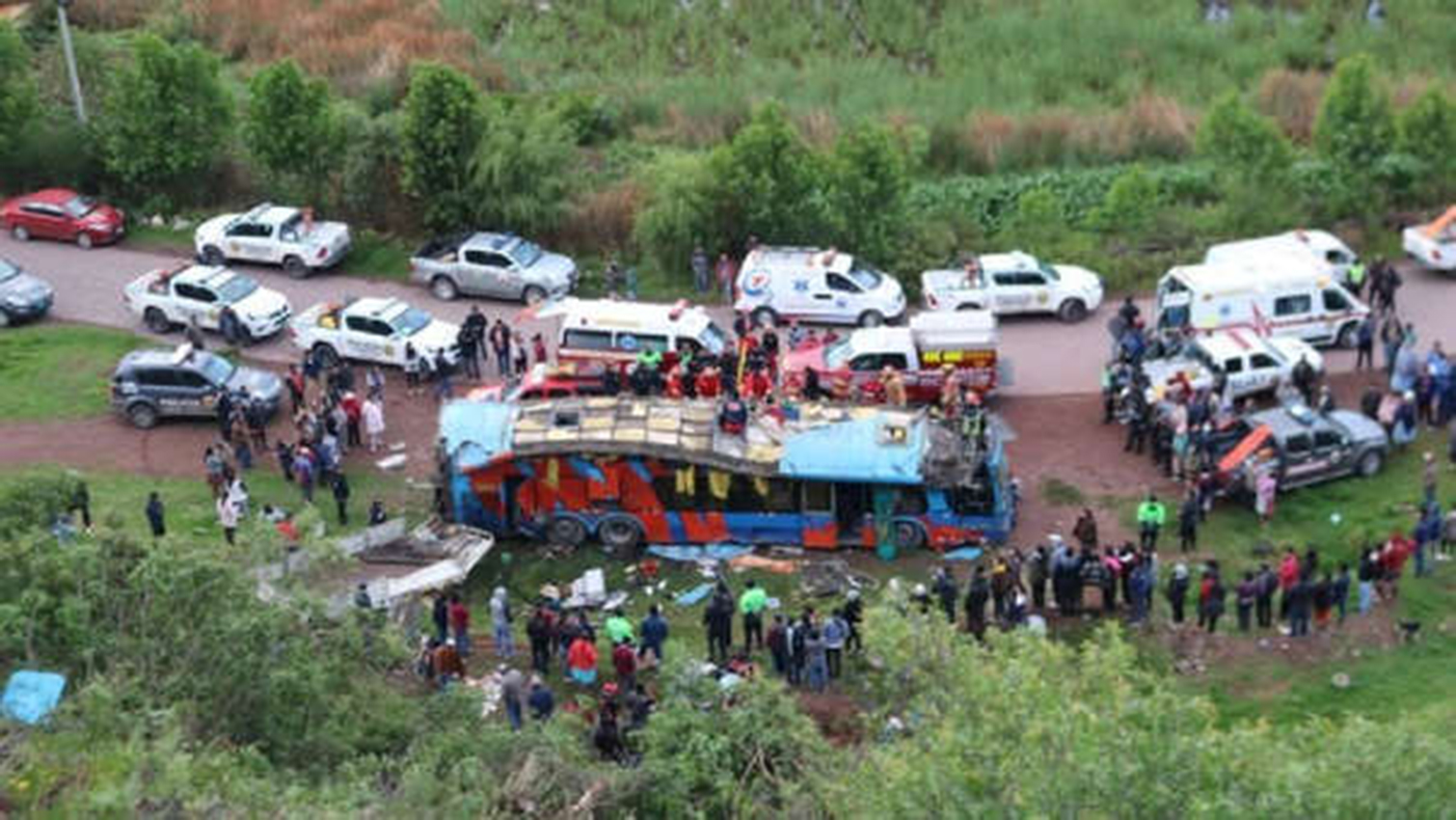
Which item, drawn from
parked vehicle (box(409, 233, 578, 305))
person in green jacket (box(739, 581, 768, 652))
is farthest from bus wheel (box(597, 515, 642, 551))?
parked vehicle (box(409, 233, 578, 305))

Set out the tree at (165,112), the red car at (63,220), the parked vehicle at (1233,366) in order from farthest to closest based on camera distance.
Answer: the red car at (63,220), the tree at (165,112), the parked vehicle at (1233,366)

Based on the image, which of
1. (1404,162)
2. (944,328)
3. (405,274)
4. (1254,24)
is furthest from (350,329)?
(1254,24)

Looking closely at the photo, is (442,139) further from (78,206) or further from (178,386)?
(178,386)

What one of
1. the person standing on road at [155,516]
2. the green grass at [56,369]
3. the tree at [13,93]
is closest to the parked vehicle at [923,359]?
the person standing on road at [155,516]

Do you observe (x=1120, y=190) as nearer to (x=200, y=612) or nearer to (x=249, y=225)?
(x=249, y=225)

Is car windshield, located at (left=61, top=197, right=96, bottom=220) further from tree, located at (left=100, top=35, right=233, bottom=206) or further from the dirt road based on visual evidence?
tree, located at (left=100, top=35, right=233, bottom=206)

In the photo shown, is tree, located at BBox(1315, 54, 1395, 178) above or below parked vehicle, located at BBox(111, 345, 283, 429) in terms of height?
above

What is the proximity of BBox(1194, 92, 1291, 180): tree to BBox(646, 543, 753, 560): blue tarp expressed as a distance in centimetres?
1538

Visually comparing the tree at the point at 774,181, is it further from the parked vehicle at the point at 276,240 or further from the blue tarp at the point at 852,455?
the blue tarp at the point at 852,455

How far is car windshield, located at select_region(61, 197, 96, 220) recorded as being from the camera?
141 feet

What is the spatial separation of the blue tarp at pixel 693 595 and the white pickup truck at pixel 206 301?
12.3m

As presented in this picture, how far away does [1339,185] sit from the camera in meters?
40.3

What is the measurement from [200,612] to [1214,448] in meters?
16.7

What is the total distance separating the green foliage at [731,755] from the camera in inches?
850
